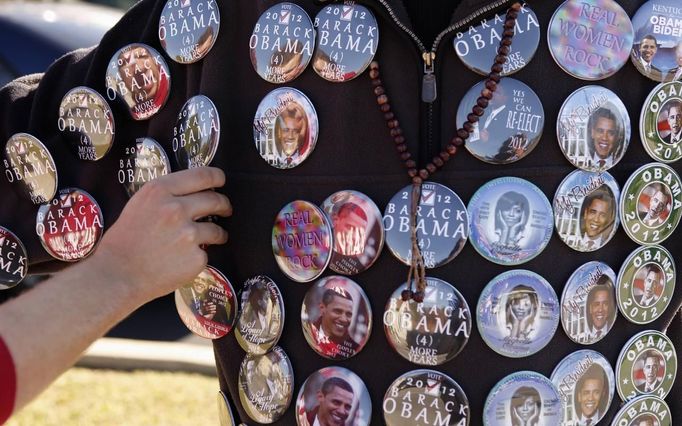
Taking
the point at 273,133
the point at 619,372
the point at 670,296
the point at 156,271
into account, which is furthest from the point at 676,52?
the point at 156,271

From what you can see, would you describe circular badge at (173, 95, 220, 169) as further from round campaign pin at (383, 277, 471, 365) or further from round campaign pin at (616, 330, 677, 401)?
round campaign pin at (616, 330, 677, 401)

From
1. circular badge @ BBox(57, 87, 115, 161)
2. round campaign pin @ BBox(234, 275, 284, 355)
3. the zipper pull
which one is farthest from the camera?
circular badge @ BBox(57, 87, 115, 161)

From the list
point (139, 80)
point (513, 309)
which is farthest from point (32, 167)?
point (513, 309)

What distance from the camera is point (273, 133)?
4.18 ft

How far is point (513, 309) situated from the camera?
1.20 m

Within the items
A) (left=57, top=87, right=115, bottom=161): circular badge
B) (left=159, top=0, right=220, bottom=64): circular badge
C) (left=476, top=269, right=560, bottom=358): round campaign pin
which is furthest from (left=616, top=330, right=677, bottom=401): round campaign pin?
(left=57, top=87, right=115, bottom=161): circular badge

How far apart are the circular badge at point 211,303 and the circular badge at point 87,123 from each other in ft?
0.91

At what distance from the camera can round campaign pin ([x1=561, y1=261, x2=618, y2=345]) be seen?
3.94 feet

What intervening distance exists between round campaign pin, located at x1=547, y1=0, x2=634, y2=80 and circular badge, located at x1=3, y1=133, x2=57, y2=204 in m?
0.82

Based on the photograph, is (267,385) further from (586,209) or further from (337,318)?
(586,209)

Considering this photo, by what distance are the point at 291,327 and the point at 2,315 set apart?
41cm

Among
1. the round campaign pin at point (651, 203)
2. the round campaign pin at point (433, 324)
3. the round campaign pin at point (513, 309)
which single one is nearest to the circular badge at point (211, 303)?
the round campaign pin at point (433, 324)

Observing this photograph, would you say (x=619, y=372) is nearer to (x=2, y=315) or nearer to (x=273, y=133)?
(x=273, y=133)

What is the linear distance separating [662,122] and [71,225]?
36.3 inches
